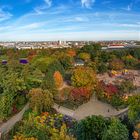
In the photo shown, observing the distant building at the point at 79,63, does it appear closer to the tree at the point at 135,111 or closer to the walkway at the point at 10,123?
the walkway at the point at 10,123

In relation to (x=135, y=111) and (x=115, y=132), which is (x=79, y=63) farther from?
(x=115, y=132)

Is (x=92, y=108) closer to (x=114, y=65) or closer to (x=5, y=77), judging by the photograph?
(x=5, y=77)

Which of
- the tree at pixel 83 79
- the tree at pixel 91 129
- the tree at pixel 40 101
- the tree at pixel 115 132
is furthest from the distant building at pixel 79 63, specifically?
the tree at pixel 115 132

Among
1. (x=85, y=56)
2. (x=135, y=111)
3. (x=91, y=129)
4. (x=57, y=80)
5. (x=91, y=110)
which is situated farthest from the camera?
(x=85, y=56)

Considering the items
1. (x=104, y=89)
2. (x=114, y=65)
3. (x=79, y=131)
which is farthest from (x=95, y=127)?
(x=114, y=65)

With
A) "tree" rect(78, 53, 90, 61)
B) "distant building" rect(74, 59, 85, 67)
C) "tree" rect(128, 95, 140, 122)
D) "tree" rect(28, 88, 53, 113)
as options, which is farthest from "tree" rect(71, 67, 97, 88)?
"tree" rect(78, 53, 90, 61)

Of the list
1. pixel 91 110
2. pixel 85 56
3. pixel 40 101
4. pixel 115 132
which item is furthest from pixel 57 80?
pixel 85 56
